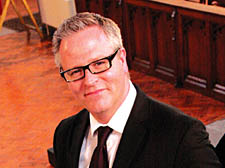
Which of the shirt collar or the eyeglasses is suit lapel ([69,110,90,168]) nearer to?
the shirt collar

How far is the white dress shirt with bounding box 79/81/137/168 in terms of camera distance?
213cm

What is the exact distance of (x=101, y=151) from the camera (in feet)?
6.98

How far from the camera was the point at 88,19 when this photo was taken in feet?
6.77

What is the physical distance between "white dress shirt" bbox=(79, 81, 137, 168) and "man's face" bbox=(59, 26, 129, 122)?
6 centimetres

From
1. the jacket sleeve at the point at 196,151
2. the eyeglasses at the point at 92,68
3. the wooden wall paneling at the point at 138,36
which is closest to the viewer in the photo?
the jacket sleeve at the point at 196,151

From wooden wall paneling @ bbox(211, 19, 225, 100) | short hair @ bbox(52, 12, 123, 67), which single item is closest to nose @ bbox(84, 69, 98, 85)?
short hair @ bbox(52, 12, 123, 67)

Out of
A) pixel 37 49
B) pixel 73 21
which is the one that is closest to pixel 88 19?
pixel 73 21

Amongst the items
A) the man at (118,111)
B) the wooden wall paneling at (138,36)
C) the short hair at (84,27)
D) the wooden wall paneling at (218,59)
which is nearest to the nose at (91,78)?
the man at (118,111)

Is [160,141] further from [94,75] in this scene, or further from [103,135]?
[94,75]

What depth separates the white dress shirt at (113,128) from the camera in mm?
2133

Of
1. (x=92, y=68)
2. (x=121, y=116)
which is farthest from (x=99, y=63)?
(x=121, y=116)

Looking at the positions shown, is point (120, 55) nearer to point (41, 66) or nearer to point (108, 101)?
point (108, 101)

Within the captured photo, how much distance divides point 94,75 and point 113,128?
0.28 metres

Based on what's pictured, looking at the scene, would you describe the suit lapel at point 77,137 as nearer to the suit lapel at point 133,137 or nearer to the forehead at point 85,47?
the suit lapel at point 133,137
